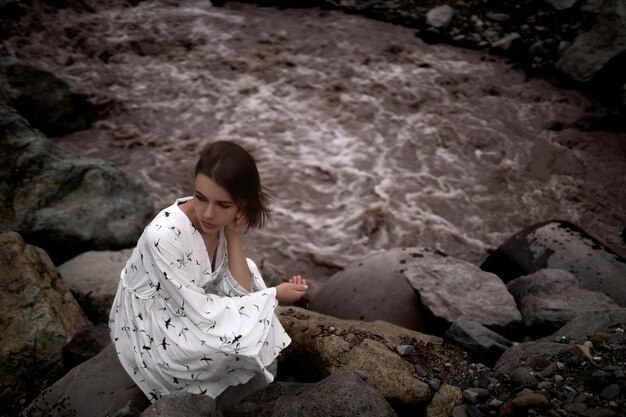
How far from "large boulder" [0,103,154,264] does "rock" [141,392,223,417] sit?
9.62ft

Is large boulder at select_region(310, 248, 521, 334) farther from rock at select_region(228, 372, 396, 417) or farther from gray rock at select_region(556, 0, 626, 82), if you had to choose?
gray rock at select_region(556, 0, 626, 82)

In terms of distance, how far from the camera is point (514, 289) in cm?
466

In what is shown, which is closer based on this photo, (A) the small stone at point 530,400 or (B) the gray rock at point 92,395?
(A) the small stone at point 530,400

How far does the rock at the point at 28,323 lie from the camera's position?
3.45 meters

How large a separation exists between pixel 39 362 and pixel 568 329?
144 inches

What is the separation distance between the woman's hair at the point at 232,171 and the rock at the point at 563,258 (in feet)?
11.4

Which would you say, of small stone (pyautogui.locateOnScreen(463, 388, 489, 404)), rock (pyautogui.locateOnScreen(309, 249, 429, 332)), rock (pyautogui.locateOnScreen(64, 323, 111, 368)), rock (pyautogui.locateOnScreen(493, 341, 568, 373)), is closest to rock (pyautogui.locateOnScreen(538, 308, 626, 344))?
rock (pyautogui.locateOnScreen(493, 341, 568, 373))

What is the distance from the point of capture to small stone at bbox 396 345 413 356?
338 cm

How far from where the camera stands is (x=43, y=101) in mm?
7398

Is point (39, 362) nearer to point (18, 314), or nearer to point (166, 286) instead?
point (18, 314)

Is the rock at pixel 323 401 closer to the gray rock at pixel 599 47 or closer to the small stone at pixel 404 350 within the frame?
the small stone at pixel 404 350

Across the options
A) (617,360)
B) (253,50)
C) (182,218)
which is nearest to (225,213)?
(182,218)

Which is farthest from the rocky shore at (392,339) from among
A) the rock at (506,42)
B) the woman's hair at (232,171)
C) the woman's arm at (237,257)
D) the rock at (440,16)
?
the rock at (440,16)

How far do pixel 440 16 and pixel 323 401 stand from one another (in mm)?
10070
